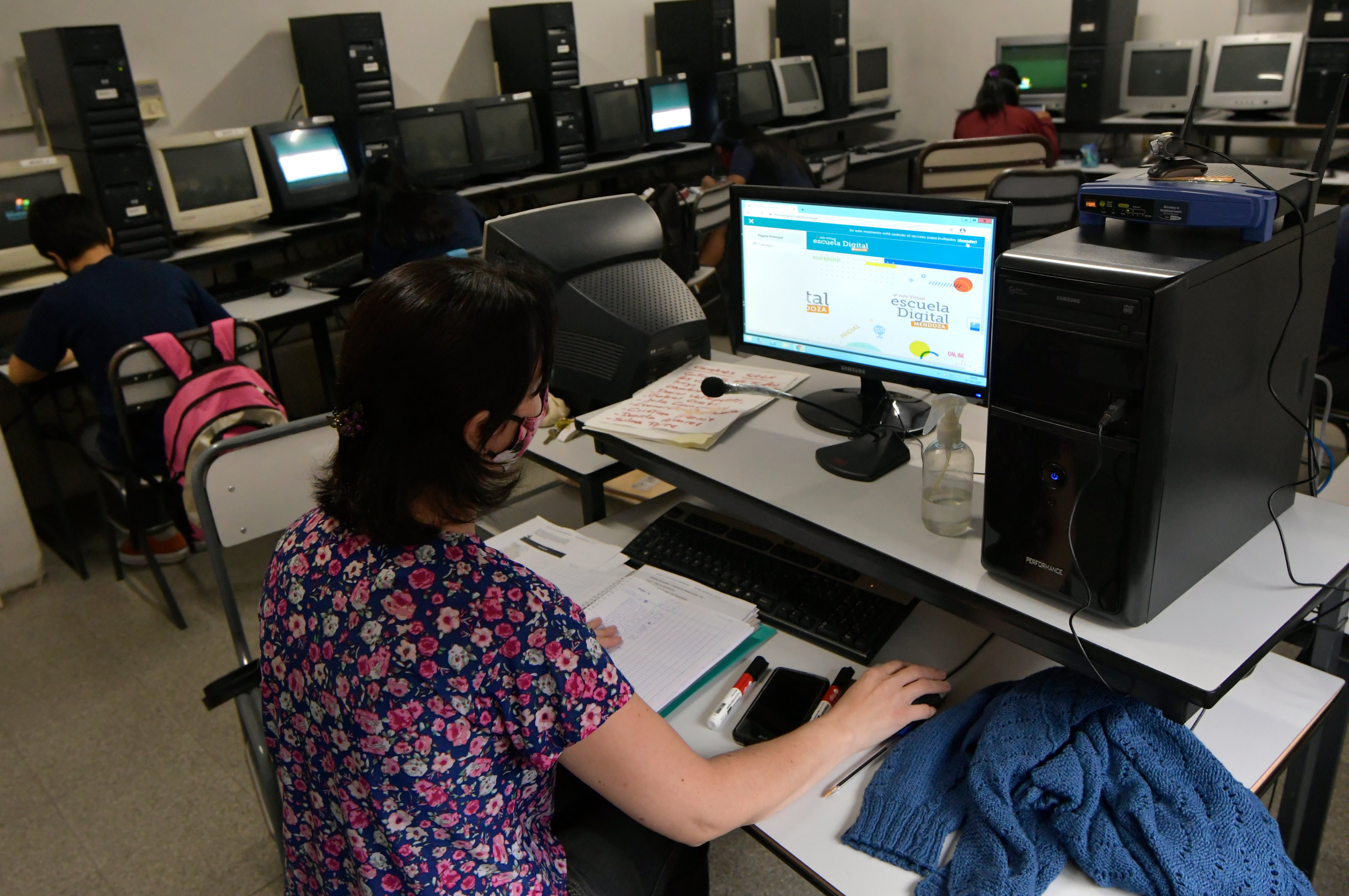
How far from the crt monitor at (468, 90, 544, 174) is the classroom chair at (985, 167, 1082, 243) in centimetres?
207

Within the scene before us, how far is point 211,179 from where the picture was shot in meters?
3.58

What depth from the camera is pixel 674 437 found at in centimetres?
145

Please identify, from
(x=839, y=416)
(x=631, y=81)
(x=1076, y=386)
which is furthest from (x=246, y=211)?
(x=1076, y=386)

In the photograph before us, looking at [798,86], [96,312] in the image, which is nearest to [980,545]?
[96,312]

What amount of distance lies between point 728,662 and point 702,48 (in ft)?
15.6

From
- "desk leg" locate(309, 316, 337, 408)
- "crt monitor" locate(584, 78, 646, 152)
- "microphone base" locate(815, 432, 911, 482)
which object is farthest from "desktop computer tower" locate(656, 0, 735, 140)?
"microphone base" locate(815, 432, 911, 482)

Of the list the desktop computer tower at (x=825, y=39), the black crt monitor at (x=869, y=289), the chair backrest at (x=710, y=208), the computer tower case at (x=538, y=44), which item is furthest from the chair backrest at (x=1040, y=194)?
the black crt monitor at (x=869, y=289)

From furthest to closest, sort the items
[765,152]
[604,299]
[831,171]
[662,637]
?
[831,171] → [765,152] → [604,299] → [662,637]

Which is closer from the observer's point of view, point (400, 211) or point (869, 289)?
point (869, 289)

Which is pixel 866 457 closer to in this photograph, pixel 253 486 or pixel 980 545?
pixel 980 545

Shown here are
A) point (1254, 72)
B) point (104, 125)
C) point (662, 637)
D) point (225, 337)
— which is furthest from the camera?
point (1254, 72)

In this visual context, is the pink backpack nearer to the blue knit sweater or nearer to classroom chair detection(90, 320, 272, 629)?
classroom chair detection(90, 320, 272, 629)

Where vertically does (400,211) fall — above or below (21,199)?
below

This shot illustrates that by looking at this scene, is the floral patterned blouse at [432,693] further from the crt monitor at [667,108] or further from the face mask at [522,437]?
the crt monitor at [667,108]
